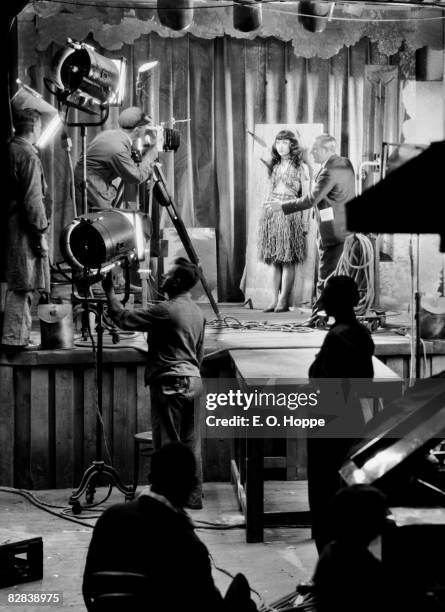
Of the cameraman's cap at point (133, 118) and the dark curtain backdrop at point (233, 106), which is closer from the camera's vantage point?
the cameraman's cap at point (133, 118)

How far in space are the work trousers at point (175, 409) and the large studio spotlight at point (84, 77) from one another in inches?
95.0

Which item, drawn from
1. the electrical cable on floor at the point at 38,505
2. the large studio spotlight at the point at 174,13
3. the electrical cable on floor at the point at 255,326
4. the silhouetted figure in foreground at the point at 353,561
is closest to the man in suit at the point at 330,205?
the electrical cable on floor at the point at 255,326

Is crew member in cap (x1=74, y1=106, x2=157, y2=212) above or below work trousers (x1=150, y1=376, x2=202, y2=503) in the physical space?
above

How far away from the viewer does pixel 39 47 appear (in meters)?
11.6

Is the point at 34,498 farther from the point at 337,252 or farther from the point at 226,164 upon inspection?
the point at 226,164

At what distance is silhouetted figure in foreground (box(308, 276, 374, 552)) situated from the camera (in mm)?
5828

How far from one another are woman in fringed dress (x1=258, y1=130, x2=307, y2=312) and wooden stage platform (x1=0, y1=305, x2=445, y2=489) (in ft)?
9.71

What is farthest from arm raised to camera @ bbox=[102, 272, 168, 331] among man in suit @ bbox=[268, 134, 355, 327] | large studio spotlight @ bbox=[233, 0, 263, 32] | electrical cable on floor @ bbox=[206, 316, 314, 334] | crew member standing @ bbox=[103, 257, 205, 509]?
large studio spotlight @ bbox=[233, 0, 263, 32]

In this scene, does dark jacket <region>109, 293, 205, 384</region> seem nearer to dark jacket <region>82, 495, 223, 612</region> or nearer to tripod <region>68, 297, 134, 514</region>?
tripod <region>68, 297, 134, 514</region>

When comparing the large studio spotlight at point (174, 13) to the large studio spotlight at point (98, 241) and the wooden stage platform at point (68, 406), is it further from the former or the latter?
the wooden stage platform at point (68, 406)

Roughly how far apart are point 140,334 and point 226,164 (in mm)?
3861

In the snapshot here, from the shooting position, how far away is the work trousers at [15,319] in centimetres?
820

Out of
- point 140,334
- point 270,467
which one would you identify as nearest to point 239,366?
point 270,467

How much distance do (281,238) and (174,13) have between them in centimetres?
332
